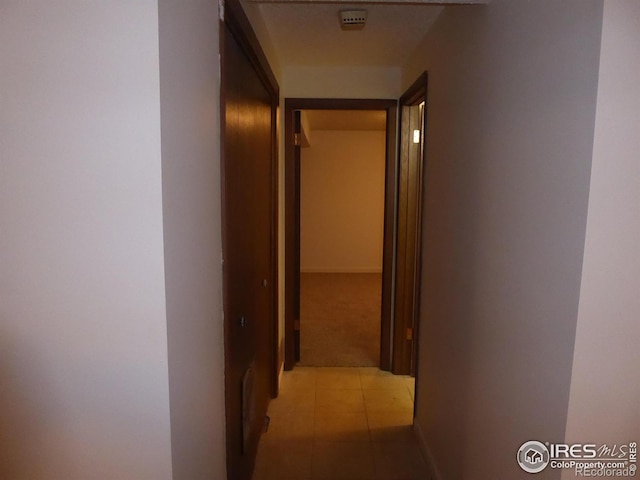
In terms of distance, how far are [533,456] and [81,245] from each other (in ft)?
4.00

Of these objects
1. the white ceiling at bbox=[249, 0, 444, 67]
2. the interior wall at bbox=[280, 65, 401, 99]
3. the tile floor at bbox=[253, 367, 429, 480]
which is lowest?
the tile floor at bbox=[253, 367, 429, 480]

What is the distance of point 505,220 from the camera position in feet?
4.26

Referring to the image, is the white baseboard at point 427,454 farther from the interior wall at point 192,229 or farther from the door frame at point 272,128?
the interior wall at point 192,229

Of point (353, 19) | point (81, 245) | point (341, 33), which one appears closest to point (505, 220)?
point (81, 245)

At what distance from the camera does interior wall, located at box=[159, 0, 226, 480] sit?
92 cm

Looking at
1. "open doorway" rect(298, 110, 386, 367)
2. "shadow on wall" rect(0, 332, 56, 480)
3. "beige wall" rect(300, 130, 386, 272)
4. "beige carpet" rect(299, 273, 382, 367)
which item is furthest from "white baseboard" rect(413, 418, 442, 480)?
"beige wall" rect(300, 130, 386, 272)

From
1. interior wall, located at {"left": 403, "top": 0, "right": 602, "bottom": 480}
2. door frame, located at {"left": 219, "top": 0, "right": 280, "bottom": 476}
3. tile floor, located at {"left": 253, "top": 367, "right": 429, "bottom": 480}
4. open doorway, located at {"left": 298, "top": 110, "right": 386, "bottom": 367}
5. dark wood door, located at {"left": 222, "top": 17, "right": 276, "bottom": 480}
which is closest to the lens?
interior wall, located at {"left": 403, "top": 0, "right": 602, "bottom": 480}

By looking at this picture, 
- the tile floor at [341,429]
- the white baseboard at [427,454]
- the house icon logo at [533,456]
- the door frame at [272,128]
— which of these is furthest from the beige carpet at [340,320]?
the house icon logo at [533,456]

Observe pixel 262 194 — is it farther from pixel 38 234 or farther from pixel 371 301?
Result: pixel 371 301

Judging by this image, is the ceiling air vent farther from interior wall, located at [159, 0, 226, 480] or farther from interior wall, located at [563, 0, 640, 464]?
interior wall, located at [563, 0, 640, 464]

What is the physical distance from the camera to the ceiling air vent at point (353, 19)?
1989 mm

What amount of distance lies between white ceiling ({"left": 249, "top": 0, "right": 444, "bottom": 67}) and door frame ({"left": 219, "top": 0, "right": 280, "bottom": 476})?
224 millimetres

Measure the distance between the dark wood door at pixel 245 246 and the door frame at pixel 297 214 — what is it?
488mm

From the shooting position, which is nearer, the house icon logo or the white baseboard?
the house icon logo
